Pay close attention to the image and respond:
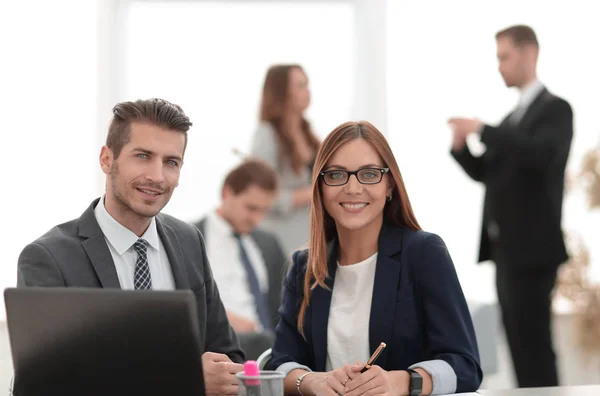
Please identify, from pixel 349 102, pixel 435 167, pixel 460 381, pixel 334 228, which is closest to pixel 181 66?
pixel 349 102

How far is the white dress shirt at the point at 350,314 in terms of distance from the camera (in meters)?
2.03

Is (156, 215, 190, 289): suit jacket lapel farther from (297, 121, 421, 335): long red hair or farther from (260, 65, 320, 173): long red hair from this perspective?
(260, 65, 320, 173): long red hair

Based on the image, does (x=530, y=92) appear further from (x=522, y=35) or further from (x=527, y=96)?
(x=522, y=35)

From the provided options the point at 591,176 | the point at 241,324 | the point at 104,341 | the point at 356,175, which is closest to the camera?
the point at 104,341

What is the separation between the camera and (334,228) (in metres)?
2.17

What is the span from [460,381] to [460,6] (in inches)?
130

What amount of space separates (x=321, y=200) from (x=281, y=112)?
6.53ft

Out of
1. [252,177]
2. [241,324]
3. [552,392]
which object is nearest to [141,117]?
[552,392]

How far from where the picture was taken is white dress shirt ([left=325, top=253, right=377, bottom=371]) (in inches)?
79.7

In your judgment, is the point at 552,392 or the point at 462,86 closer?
the point at 552,392

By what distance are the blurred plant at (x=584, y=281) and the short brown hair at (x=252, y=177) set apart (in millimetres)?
1853

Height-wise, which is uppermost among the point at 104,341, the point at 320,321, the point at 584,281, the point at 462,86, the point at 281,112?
Answer: the point at 462,86

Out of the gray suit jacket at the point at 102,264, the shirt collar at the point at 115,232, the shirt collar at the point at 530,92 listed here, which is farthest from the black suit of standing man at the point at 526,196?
the shirt collar at the point at 115,232

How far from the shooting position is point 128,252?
192cm
